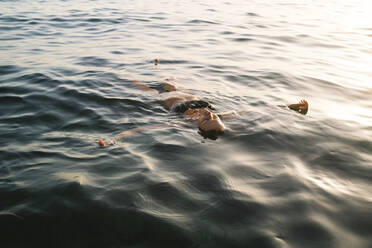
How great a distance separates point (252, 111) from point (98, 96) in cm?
249

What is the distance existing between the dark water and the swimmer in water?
0.46 ft

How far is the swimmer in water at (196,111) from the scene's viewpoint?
3.92 m

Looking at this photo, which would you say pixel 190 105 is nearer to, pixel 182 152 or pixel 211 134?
pixel 211 134

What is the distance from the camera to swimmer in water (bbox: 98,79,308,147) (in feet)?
12.9

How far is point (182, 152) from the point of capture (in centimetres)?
345

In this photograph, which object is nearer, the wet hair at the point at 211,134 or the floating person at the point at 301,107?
the wet hair at the point at 211,134

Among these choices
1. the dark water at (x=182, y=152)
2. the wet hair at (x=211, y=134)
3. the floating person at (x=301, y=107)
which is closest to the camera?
the dark water at (x=182, y=152)

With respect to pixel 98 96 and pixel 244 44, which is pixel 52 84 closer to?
pixel 98 96

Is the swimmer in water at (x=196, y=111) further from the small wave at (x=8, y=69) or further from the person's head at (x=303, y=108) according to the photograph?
the small wave at (x=8, y=69)

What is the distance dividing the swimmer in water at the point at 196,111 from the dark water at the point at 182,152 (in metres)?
0.14

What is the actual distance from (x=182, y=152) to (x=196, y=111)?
113 cm

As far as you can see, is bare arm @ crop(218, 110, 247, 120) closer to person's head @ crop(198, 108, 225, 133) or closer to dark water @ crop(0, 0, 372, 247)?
dark water @ crop(0, 0, 372, 247)

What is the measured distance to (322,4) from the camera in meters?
19.0

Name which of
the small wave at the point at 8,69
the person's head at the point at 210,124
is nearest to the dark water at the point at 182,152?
the small wave at the point at 8,69
